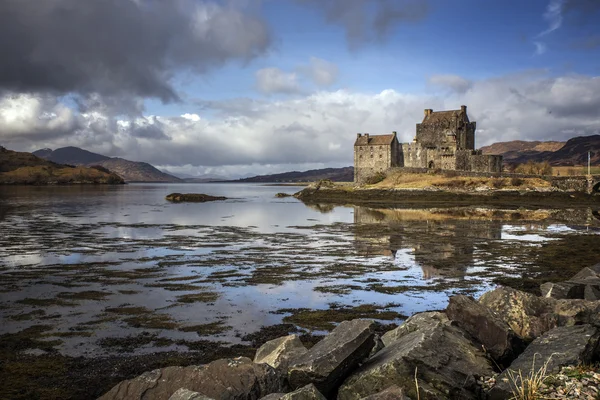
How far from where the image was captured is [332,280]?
1762cm

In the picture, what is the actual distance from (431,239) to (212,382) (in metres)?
24.0

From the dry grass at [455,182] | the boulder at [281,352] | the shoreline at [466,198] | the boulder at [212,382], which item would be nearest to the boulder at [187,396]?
the boulder at [212,382]

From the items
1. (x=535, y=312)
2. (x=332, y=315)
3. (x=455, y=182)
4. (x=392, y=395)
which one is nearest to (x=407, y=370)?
(x=392, y=395)

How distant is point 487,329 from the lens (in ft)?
27.9

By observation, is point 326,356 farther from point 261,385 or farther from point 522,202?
point 522,202

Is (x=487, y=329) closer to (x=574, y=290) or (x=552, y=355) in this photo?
(x=552, y=355)

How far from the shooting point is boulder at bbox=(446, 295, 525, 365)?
26.6 ft

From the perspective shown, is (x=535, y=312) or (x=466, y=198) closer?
(x=535, y=312)

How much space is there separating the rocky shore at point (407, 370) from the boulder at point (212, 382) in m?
0.01

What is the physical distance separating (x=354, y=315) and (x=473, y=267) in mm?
9419

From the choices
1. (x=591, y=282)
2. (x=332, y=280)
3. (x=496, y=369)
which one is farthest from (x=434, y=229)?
(x=496, y=369)

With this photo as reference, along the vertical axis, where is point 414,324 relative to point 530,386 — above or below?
below

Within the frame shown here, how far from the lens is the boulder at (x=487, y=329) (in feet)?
26.6

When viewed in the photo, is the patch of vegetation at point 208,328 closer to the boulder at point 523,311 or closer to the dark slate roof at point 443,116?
the boulder at point 523,311
